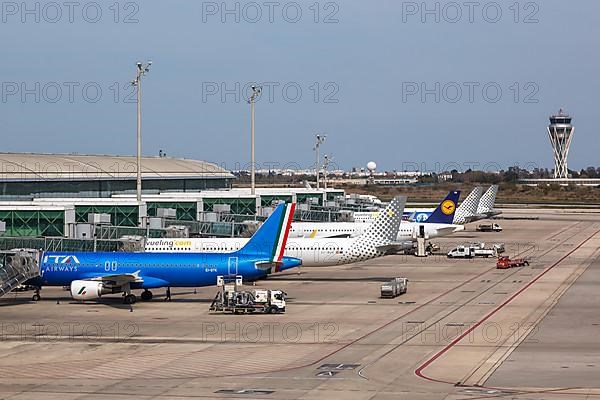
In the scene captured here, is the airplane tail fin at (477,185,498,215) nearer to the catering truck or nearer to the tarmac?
the catering truck

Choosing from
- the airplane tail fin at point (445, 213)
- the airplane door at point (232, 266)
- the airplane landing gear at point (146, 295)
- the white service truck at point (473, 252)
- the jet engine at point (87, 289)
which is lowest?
the airplane landing gear at point (146, 295)

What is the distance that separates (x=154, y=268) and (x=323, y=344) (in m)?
19.6

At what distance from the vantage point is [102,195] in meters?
130

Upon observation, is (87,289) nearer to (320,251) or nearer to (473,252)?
(320,251)

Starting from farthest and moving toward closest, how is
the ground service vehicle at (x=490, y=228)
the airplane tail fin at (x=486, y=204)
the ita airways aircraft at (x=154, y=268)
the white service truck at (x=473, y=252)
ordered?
the ground service vehicle at (x=490, y=228) < the airplane tail fin at (x=486, y=204) < the white service truck at (x=473, y=252) < the ita airways aircraft at (x=154, y=268)

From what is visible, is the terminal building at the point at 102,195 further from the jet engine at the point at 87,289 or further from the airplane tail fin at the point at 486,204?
the airplane tail fin at the point at 486,204

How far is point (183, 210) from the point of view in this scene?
107 meters

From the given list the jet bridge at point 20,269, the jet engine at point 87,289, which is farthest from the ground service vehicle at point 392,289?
the jet bridge at point 20,269

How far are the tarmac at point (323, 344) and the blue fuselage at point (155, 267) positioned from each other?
1715mm

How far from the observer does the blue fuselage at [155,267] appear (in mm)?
65125

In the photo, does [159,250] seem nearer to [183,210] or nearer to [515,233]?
[183,210]

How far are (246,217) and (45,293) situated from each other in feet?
133

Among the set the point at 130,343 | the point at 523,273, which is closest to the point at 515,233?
the point at 523,273

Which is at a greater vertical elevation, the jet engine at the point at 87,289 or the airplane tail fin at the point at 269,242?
the airplane tail fin at the point at 269,242
